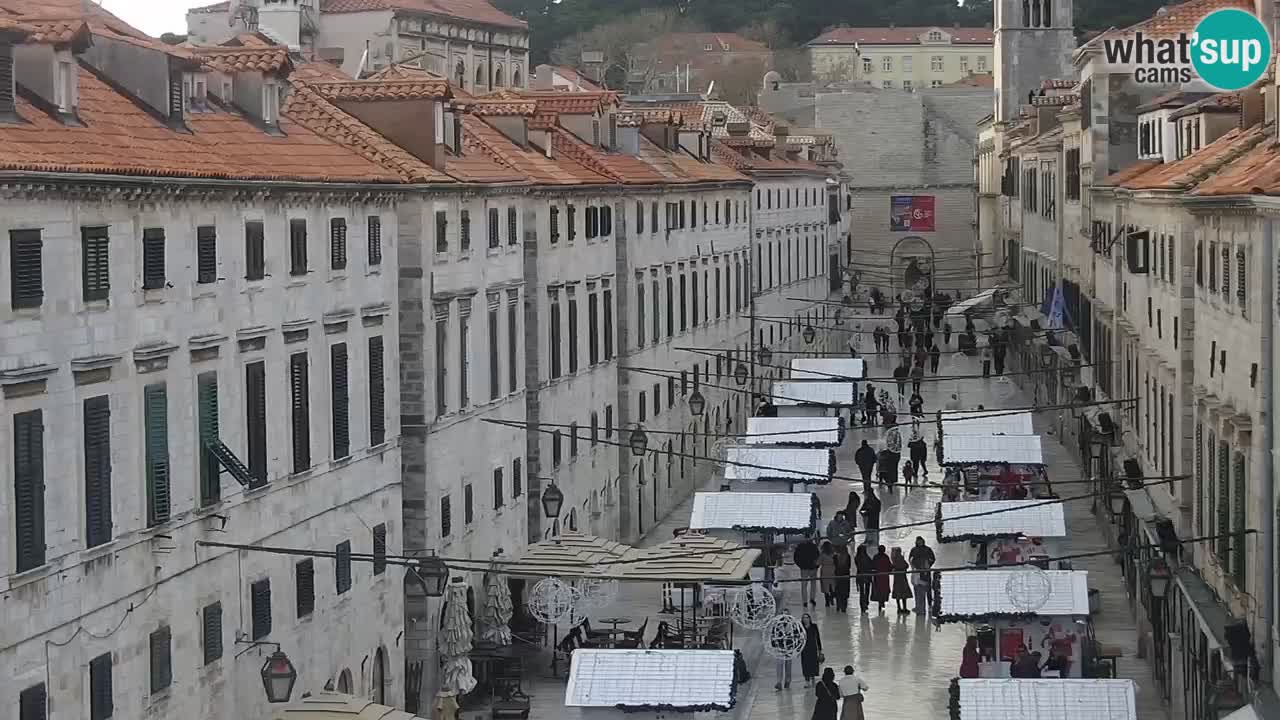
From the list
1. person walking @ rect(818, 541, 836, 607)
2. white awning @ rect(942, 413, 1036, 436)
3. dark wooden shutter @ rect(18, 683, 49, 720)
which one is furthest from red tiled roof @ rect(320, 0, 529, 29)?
dark wooden shutter @ rect(18, 683, 49, 720)

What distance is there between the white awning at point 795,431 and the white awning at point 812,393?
367 centimetres

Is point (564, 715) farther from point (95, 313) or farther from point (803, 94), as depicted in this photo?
point (803, 94)

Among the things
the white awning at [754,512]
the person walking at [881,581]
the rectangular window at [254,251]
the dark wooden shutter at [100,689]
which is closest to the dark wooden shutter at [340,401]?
the rectangular window at [254,251]

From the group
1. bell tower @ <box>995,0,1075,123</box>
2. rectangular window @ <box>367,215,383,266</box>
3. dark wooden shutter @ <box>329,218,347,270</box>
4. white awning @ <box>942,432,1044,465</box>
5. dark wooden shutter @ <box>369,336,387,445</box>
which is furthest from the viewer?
bell tower @ <box>995,0,1075,123</box>

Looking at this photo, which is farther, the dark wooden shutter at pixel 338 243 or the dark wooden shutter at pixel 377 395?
the dark wooden shutter at pixel 377 395

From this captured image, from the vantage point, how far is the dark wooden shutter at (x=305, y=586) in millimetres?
29219

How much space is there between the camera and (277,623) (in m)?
28.4

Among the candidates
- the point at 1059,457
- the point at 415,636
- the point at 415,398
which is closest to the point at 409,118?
the point at 415,398

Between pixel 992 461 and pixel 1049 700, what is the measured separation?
22.2 meters

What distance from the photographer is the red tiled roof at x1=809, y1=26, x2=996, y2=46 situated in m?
186

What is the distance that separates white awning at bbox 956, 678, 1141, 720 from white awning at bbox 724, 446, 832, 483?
66.7 feet

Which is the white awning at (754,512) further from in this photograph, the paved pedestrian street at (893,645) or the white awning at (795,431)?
the white awning at (795,431)

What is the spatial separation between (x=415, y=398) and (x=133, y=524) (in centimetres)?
1073

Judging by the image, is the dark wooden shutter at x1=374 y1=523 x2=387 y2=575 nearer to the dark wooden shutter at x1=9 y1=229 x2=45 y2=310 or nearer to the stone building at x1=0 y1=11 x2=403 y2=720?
the stone building at x1=0 y1=11 x2=403 y2=720
